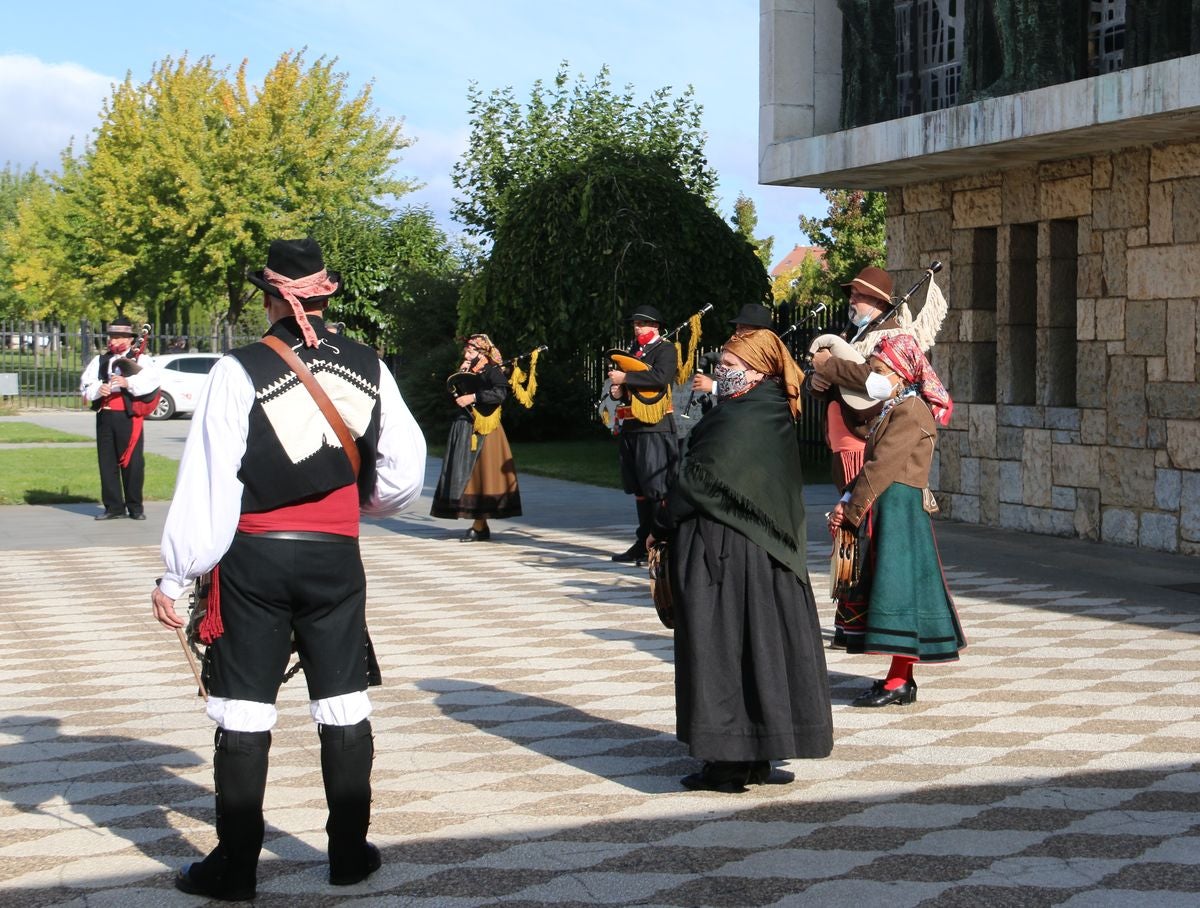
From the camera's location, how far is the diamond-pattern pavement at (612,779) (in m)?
4.82

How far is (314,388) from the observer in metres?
4.73

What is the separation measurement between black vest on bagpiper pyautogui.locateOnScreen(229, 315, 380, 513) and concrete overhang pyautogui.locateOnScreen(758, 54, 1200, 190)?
28.2 feet

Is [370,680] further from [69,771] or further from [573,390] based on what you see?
[573,390]

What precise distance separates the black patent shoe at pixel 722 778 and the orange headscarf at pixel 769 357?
1.28 m

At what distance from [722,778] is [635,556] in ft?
22.6

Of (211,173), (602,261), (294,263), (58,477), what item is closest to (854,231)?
(211,173)

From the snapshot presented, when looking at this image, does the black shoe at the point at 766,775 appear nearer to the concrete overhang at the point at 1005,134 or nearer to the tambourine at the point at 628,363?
the tambourine at the point at 628,363

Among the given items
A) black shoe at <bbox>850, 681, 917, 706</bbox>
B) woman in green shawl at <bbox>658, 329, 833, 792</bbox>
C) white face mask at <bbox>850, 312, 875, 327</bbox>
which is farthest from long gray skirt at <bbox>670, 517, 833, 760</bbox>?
white face mask at <bbox>850, 312, 875, 327</bbox>

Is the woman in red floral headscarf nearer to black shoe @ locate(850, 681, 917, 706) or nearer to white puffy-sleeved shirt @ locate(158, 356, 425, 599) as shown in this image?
black shoe @ locate(850, 681, 917, 706)

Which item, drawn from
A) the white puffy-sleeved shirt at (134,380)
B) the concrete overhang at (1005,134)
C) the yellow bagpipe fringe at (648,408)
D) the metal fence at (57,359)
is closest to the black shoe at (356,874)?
the yellow bagpipe fringe at (648,408)

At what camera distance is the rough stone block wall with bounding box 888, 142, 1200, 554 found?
13.1 metres

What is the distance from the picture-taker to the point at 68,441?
27922mm

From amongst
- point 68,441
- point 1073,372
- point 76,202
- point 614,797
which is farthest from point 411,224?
point 614,797

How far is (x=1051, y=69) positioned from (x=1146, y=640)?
267 inches
